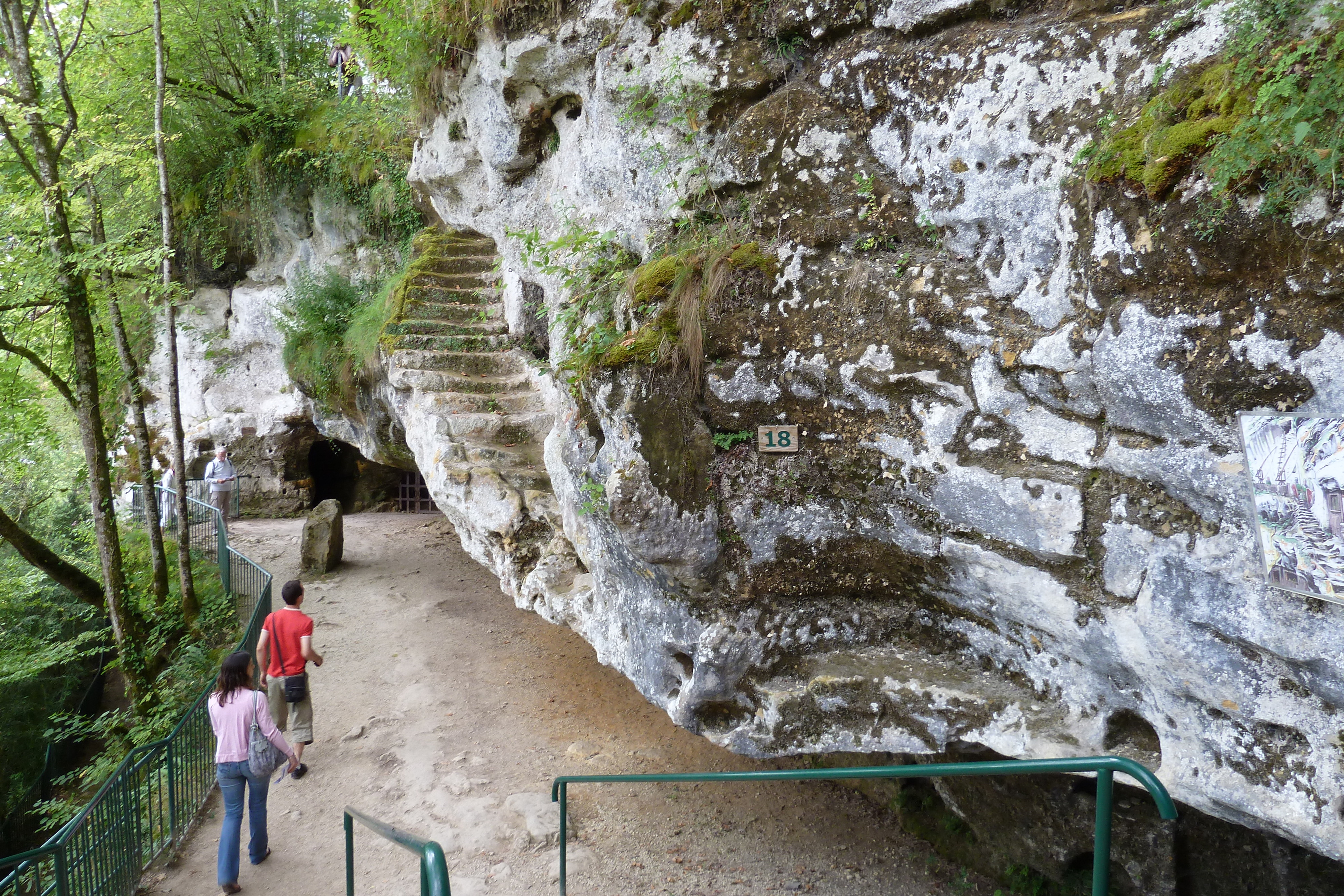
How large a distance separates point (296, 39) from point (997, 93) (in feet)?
48.9

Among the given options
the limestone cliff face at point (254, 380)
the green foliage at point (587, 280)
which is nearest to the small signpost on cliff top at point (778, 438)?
the green foliage at point (587, 280)

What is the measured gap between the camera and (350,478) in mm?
15500

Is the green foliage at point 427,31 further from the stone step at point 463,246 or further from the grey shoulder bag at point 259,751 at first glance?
the grey shoulder bag at point 259,751

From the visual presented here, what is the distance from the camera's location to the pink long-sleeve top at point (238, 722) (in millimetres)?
4656

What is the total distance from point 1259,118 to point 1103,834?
248 cm

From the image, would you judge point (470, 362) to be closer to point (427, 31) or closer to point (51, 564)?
point (427, 31)

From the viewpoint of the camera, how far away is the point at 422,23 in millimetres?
7695

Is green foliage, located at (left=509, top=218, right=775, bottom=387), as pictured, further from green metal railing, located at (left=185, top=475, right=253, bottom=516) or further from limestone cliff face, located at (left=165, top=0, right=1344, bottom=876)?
green metal railing, located at (left=185, top=475, right=253, bottom=516)

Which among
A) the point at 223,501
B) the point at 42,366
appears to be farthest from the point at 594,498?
the point at 223,501

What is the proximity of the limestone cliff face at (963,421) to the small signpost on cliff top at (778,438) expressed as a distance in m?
0.07

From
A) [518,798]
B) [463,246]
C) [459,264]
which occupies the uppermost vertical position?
[463,246]

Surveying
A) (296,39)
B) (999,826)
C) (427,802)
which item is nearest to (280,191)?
(296,39)

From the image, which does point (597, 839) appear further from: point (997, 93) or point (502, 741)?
point (997, 93)

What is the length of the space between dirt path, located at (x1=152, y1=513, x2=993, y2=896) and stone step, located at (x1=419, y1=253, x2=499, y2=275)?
14.8 feet
